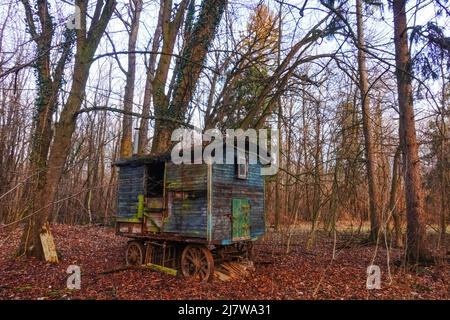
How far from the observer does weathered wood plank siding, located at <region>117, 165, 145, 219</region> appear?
967 cm

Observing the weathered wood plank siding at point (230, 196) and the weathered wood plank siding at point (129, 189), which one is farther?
the weathered wood plank siding at point (129, 189)

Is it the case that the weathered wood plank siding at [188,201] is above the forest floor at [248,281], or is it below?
above

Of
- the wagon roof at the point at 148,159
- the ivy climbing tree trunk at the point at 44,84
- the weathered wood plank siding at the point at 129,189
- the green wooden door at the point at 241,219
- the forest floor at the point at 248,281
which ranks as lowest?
the forest floor at the point at 248,281

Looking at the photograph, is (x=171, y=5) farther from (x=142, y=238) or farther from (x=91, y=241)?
(x=91, y=241)

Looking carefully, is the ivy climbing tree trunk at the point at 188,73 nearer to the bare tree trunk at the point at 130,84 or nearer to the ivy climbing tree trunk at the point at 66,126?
the ivy climbing tree trunk at the point at 66,126

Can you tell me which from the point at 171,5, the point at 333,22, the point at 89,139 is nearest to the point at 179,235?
the point at 333,22

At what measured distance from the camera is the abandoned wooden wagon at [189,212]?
26.6ft

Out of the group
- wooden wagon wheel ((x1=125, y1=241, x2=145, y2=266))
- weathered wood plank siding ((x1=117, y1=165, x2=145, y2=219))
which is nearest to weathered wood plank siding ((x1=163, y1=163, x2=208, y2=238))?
weathered wood plank siding ((x1=117, y1=165, x2=145, y2=219))

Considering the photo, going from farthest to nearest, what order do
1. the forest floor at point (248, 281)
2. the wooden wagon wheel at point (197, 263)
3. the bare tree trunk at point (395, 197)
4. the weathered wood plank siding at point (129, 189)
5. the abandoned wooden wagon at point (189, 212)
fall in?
the bare tree trunk at point (395, 197), the weathered wood plank siding at point (129, 189), the abandoned wooden wagon at point (189, 212), the wooden wagon wheel at point (197, 263), the forest floor at point (248, 281)

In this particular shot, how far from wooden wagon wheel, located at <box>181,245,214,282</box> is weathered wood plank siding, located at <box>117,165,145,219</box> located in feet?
7.12

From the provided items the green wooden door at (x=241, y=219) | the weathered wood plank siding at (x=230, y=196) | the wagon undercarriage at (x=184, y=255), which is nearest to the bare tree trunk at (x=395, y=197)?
the weathered wood plank siding at (x=230, y=196)

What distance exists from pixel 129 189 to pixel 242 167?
3.43m

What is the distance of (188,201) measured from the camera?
8.39m

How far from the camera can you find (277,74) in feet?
29.6
